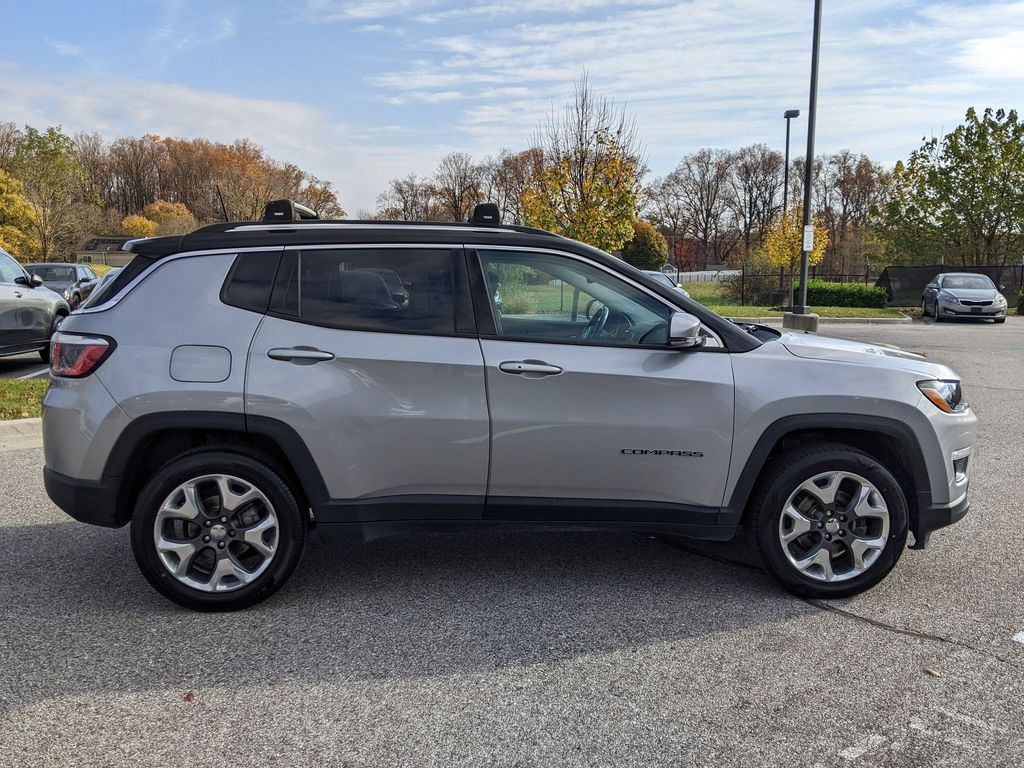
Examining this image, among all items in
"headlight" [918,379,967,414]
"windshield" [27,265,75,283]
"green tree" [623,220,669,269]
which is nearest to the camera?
"headlight" [918,379,967,414]

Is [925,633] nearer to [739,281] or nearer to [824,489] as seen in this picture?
[824,489]

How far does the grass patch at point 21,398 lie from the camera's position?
811 centimetres

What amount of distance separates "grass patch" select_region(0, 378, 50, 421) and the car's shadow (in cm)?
356

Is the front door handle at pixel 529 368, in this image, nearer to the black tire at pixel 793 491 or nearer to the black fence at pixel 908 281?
the black tire at pixel 793 491

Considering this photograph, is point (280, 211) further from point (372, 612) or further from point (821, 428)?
point (821, 428)

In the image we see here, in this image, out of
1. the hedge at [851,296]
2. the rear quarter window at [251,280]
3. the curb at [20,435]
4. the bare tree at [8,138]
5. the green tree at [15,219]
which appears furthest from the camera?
the bare tree at [8,138]

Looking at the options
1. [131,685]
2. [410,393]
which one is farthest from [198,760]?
[410,393]

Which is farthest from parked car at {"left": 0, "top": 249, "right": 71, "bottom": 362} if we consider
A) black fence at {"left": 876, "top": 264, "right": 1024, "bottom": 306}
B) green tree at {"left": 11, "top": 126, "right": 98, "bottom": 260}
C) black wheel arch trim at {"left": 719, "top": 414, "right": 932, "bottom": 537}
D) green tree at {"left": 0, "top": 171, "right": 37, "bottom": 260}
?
green tree at {"left": 11, "top": 126, "right": 98, "bottom": 260}

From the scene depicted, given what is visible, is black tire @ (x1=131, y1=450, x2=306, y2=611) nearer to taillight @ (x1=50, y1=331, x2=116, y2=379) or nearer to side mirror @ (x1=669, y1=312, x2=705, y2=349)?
taillight @ (x1=50, y1=331, x2=116, y2=379)

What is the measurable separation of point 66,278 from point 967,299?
2452 cm

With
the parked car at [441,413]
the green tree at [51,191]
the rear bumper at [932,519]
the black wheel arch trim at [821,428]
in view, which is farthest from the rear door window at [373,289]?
the green tree at [51,191]

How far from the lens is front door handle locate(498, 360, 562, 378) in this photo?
391 centimetres

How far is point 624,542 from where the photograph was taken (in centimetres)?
500

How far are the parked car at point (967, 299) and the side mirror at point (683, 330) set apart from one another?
23.9 metres
